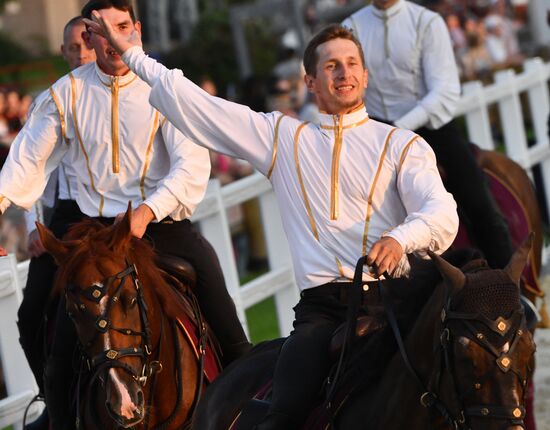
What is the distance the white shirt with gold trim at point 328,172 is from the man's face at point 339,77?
54mm

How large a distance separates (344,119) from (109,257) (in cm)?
131

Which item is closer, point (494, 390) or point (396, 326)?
point (494, 390)

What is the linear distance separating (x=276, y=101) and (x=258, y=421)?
1090 centimetres

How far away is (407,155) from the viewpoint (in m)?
5.50

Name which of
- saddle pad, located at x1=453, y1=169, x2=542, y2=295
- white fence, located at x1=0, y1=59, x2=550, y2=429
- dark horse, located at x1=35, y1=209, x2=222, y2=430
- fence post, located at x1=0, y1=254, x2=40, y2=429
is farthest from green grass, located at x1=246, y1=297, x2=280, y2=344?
dark horse, located at x1=35, y1=209, x2=222, y2=430

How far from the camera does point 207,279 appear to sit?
7.21m

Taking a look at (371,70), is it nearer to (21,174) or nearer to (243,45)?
(21,174)

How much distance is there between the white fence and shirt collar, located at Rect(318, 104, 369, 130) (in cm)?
299

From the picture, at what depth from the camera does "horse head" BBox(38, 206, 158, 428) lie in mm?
6090

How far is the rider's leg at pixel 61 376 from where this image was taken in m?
6.89

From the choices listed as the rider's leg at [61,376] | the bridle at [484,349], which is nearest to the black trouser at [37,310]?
the rider's leg at [61,376]

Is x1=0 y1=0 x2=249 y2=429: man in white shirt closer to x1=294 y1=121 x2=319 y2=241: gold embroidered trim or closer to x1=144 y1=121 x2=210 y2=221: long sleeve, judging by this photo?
x1=144 y1=121 x2=210 y2=221: long sleeve

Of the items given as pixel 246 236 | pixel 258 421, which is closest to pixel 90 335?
pixel 258 421

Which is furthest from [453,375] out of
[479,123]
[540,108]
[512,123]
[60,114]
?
[540,108]
